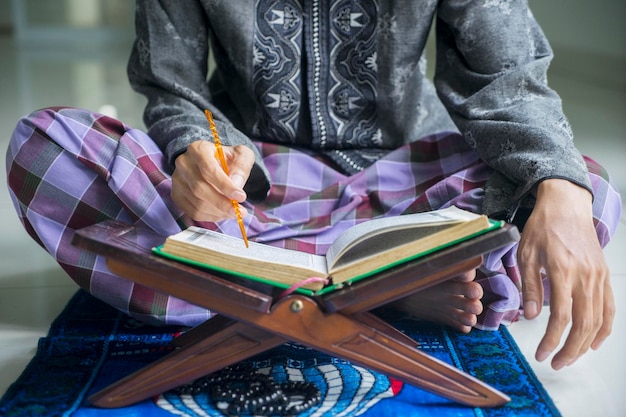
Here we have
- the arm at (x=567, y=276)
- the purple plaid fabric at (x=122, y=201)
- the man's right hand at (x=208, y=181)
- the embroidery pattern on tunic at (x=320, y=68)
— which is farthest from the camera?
the embroidery pattern on tunic at (x=320, y=68)

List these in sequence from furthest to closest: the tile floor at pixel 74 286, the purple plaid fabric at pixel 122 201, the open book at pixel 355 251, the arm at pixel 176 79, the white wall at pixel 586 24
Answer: the white wall at pixel 586 24
the arm at pixel 176 79
the purple plaid fabric at pixel 122 201
the tile floor at pixel 74 286
the open book at pixel 355 251

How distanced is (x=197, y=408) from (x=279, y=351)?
9.5 inches

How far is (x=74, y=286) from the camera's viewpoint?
1874mm

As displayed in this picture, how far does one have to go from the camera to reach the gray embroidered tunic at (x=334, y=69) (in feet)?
5.41

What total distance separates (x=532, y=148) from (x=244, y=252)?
0.58 m

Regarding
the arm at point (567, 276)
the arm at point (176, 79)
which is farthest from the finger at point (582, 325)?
the arm at point (176, 79)

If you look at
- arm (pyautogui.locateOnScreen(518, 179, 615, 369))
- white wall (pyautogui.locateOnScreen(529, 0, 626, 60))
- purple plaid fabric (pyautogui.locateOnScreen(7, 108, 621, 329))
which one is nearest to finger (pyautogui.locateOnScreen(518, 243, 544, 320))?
arm (pyautogui.locateOnScreen(518, 179, 615, 369))

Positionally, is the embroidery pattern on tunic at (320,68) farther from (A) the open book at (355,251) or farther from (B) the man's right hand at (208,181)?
(A) the open book at (355,251)

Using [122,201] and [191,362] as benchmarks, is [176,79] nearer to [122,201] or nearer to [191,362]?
[122,201]

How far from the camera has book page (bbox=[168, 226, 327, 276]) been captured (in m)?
1.12

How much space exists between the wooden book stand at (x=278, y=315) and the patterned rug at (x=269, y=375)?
40 mm

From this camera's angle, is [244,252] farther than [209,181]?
No

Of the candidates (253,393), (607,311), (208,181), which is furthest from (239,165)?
(607,311)

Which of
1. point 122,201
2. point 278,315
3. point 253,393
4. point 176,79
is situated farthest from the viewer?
point 176,79
